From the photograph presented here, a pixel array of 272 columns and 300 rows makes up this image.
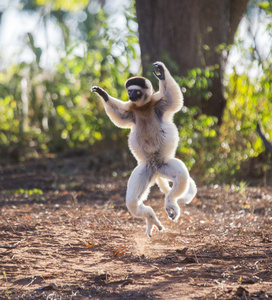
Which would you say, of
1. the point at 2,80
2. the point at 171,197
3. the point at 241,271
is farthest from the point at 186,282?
the point at 2,80

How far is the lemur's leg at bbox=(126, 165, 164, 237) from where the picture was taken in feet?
14.5

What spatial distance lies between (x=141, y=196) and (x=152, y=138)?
26.6 inches

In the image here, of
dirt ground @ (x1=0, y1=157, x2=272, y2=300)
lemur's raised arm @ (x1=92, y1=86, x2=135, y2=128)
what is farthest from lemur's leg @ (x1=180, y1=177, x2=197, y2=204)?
lemur's raised arm @ (x1=92, y1=86, x2=135, y2=128)

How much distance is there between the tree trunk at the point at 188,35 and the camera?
8.81 metres

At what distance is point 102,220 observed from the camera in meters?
5.31

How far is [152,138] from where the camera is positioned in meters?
4.84

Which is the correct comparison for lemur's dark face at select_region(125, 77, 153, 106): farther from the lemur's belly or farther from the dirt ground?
the dirt ground

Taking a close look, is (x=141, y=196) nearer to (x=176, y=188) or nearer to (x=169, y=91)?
(x=176, y=188)

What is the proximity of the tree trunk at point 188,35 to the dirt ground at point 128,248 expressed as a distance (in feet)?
9.04

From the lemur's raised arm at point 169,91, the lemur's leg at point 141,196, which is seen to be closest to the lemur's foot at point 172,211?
the lemur's leg at point 141,196

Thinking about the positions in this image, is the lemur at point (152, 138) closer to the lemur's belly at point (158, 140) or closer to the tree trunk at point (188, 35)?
the lemur's belly at point (158, 140)

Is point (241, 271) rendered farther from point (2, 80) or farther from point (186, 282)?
point (2, 80)

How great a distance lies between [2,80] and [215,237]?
28.4ft

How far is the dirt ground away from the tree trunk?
9.04ft
